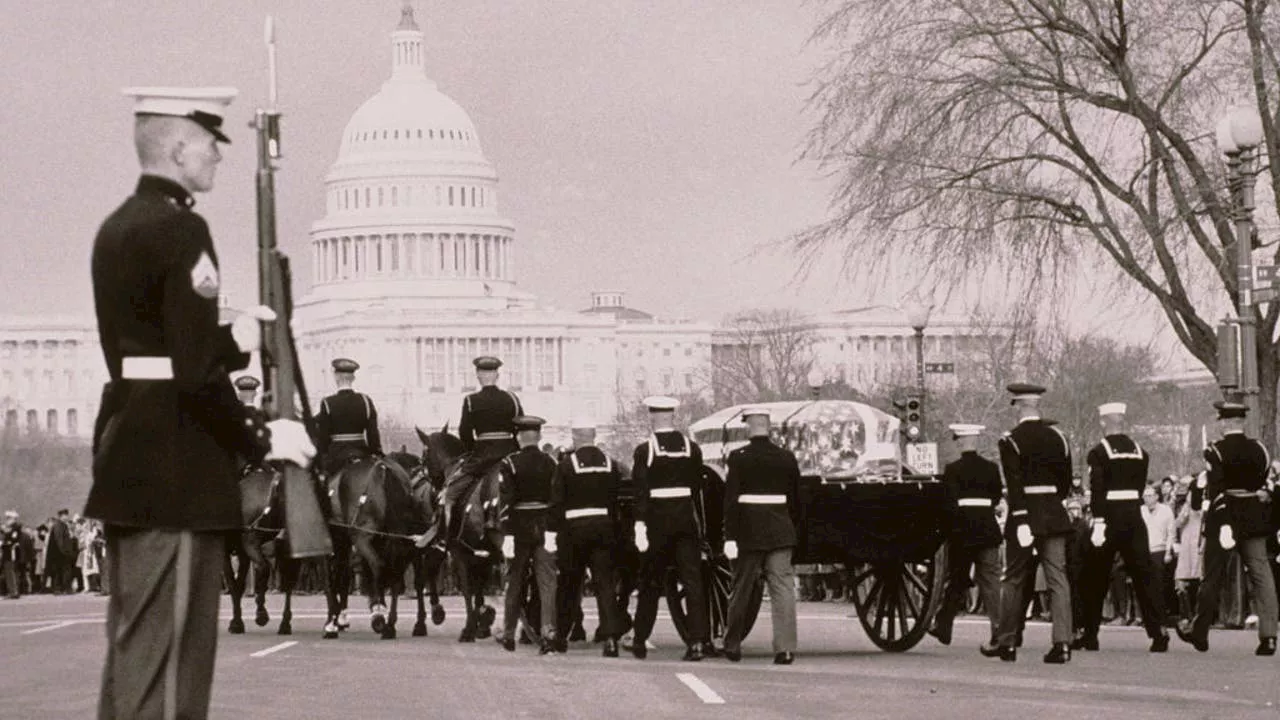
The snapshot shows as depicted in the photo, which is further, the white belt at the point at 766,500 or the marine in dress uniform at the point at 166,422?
the white belt at the point at 766,500

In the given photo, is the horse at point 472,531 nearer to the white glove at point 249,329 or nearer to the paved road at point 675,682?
the paved road at point 675,682

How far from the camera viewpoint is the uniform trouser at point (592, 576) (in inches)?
938

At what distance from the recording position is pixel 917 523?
75.2 feet

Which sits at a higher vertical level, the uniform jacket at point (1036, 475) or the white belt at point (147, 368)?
the white belt at point (147, 368)

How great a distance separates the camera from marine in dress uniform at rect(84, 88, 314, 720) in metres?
8.32

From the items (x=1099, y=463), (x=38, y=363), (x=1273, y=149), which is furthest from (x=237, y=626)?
(x=38, y=363)

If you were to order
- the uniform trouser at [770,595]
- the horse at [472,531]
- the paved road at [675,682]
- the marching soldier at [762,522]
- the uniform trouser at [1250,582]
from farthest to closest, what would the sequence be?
the horse at [472,531] < the uniform trouser at [1250,582] < the marching soldier at [762,522] < the uniform trouser at [770,595] < the paved road at [675,682]

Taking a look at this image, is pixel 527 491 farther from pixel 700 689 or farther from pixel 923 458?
pixel 923 458

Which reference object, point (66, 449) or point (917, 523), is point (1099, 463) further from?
point (66, 449)

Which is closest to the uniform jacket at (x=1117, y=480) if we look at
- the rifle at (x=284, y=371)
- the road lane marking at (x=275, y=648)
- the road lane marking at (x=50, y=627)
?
the road lane marking at (x=275, y=648)

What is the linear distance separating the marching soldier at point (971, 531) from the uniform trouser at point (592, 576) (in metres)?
2.50

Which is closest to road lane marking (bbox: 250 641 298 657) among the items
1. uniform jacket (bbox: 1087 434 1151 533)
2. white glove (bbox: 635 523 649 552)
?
white glove (bbox: 635 523 649 552)

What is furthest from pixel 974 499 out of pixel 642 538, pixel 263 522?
pixel 263 522

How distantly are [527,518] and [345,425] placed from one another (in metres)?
2.14
